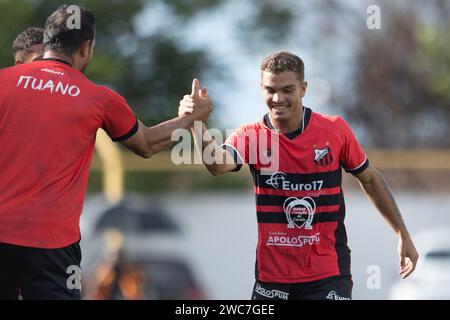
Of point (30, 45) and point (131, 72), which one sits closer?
point (30, 45)

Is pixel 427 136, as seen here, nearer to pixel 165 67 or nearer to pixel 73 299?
pixel 165 67

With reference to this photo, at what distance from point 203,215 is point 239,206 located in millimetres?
606

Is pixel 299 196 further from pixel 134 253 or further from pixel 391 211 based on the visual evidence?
pixel 134 253

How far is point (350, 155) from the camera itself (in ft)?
22.9

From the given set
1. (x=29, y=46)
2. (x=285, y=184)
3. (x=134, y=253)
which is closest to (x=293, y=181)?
(x=285, y=184)

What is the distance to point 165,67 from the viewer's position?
26531mm

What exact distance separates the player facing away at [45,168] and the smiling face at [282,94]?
1050 mm

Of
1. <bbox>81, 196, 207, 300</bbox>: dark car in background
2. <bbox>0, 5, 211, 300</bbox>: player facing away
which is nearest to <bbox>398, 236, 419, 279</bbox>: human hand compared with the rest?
<bbox>0, 5, 211, 300</bbox>: player facing away

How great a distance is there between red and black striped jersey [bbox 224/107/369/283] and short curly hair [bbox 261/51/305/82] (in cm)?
35

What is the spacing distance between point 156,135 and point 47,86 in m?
0.75

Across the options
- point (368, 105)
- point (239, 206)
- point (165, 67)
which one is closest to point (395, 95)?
point (368, 105)

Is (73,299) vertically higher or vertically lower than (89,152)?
lower

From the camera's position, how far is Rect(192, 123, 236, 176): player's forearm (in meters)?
6.67
